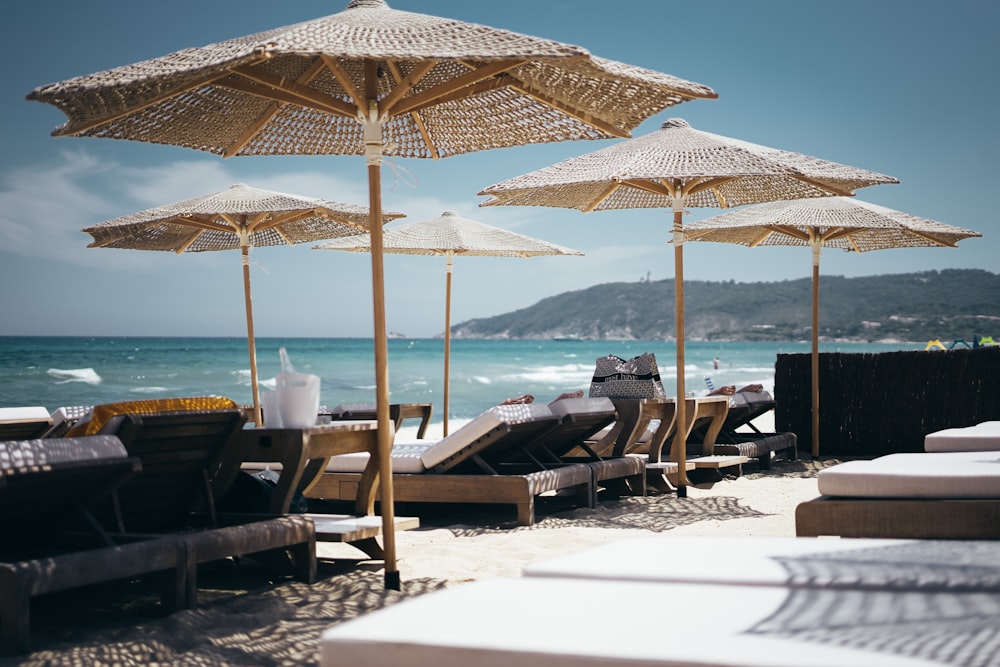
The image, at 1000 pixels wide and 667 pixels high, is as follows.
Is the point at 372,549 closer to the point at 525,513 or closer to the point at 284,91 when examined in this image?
the point at 525,513

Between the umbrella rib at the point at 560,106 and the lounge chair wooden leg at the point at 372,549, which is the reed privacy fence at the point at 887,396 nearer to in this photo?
the umbrella rib at the point at 560,106

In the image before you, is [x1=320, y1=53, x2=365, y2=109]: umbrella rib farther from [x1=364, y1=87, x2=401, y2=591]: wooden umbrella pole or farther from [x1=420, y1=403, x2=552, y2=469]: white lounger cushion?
[x1=420, y1=403, x2=552, y2=469]: white lounger cushion

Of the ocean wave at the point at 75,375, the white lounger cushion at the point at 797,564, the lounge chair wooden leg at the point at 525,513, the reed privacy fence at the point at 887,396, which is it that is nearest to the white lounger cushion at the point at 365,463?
the lounge chair wooden leg at the point at 525,513

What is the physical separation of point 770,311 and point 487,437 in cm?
6761

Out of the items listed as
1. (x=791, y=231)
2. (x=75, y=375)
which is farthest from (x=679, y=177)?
(x=75, y=375)

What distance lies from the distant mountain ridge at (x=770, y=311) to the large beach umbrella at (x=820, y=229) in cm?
5221

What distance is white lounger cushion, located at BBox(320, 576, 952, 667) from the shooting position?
1.61 meters

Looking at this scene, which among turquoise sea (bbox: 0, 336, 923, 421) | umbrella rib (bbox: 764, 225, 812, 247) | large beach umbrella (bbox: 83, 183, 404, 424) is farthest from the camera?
turquoise sea (bbox: 0, 336, 923, 421)

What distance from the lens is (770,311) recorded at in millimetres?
70438

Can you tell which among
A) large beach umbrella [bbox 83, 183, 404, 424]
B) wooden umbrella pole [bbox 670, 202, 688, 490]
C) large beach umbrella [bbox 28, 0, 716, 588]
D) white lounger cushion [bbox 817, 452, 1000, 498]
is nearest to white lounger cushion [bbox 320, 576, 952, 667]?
white lounger cushion [bbox 817, 452, 1000, 498]

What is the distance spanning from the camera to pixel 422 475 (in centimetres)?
588

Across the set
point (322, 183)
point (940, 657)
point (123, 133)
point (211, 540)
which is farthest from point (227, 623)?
point (322, 183)

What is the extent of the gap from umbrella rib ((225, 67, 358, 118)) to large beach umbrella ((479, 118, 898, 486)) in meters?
2.48

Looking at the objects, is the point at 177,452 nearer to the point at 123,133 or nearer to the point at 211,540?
the point at 211,540
